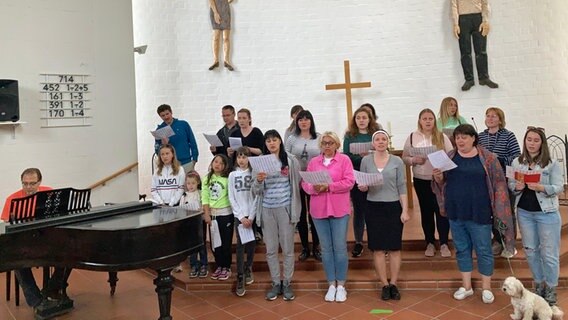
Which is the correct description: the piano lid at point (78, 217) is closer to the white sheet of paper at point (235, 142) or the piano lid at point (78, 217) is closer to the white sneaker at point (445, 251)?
the white sheet of paper at point (235, 142)

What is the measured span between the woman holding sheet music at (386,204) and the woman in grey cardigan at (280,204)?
59 centimetres

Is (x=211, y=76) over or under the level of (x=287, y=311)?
over

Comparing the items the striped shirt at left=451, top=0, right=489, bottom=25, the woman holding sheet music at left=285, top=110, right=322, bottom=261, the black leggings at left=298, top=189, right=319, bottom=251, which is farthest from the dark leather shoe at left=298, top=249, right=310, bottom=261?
the striped shirt at left=451, top=0, right=489, bottom=25

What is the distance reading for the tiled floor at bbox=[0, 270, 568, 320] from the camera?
129 inches

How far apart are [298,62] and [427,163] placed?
3.83m

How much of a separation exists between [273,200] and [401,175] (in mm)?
1075

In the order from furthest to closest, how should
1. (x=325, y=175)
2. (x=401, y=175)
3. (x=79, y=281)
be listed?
(x=79, y=281) → (x=401, y=175) → (x=325, y=175)

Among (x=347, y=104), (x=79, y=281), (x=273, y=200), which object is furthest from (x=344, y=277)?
(x=347, y=104)

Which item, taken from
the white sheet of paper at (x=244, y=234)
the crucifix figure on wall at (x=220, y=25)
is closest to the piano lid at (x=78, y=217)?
the white sheet of paper at (x=244, y=234)

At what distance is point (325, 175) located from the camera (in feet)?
10.6

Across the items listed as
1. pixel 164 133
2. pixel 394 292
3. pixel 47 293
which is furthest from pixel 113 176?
pixel 394 292

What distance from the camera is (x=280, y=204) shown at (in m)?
3.57

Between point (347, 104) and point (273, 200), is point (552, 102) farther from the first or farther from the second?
point (273, 200)

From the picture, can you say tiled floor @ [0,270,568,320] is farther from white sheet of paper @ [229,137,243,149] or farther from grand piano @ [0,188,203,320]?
white sheet of paper @ [229,137,243,149]
